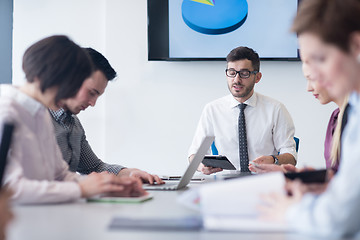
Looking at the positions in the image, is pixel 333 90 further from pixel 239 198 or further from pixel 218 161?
pixel 218 161

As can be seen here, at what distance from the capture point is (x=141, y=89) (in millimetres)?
3791

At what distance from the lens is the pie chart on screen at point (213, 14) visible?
148 inches

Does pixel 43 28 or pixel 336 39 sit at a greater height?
pixel 43 28

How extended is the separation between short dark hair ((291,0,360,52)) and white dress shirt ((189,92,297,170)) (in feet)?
7.35

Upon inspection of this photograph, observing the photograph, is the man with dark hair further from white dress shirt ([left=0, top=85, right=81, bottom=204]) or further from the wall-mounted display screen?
the wall-mounted display screen

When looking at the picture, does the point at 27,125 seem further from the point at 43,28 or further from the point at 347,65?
the point at 43,28

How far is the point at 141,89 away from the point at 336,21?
2.89 m

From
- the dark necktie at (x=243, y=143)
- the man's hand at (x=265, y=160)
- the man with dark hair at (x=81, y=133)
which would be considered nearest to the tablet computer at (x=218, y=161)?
the man's hand at (x=265, y=160)

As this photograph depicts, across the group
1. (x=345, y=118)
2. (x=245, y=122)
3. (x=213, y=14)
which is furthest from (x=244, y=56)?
(x=345, y=118)

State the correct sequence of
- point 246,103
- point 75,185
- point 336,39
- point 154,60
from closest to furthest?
point 336,39 → point 75,185 → point 246,103 → point 154,60

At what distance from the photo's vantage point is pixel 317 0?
105 centimetres

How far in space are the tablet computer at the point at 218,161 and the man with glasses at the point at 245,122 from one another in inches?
24.8

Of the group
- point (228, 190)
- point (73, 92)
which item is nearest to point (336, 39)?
point (228, 190)

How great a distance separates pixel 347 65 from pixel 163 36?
288cm
